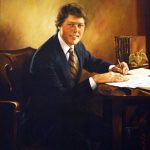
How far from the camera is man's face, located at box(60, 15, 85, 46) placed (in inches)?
95.7

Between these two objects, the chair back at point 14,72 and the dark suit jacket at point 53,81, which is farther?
the chair back at point 14,72

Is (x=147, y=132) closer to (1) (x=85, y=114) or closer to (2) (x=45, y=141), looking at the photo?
(1) (x=85, y=114)

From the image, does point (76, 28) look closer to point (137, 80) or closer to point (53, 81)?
point (53, 81)

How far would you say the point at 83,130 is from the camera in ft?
7.41

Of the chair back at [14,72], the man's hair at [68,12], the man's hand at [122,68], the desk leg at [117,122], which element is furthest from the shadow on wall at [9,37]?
the desk leg at [117,122]

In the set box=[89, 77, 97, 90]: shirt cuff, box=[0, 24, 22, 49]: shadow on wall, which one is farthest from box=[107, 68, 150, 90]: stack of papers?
box=[0, 24, 22, 49]: shadow on wall

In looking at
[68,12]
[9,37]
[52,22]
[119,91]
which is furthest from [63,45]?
[119,91]

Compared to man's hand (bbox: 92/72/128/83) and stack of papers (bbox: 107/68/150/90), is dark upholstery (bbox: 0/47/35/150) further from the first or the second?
stack of papers (bbox: 107/68/150/90)

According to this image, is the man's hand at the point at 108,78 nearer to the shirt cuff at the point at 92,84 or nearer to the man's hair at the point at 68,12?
the shirt cuff at the point at 92,84

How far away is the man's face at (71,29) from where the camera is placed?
7.98 feet

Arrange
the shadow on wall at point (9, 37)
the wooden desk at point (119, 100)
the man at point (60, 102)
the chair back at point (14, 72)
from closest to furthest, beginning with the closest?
the wooden desk at point (119, 100), the man at point (60, 102), the chair back at point (14, 72), the shadow on wall at point (9, 37)

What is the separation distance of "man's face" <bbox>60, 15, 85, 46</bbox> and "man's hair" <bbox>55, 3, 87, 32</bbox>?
3cm

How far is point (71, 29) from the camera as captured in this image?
2.43 metres

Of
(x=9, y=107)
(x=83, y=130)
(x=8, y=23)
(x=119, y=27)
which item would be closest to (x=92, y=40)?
(x=119, y=27)
